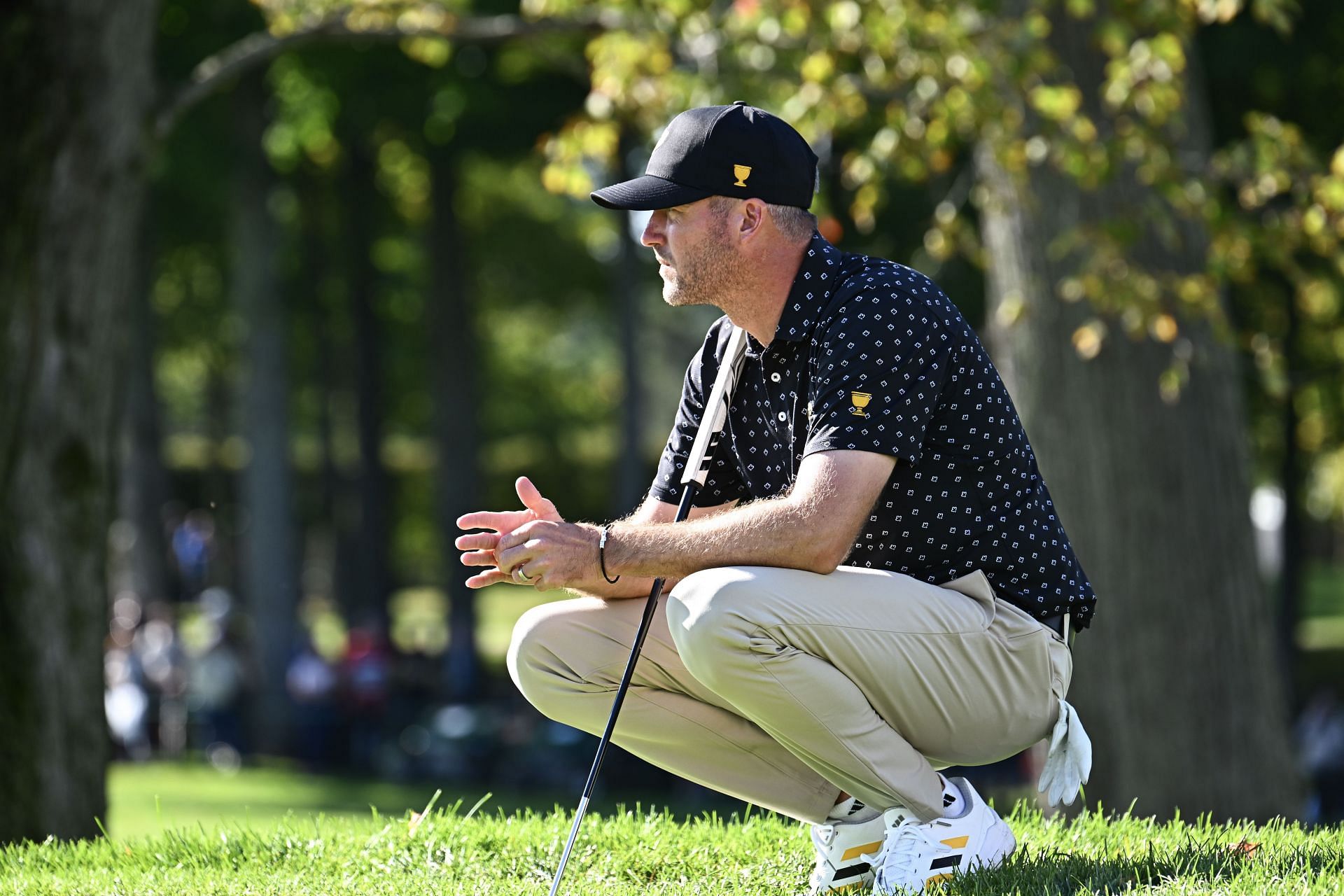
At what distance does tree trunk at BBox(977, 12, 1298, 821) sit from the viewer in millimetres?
8117

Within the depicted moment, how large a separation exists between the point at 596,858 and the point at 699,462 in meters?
1.01

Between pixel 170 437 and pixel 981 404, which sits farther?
pixel 170 437

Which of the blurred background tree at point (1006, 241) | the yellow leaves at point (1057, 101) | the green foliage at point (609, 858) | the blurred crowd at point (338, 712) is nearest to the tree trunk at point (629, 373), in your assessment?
the blurred crowd at point (338, 712)

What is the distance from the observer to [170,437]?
46.9 m

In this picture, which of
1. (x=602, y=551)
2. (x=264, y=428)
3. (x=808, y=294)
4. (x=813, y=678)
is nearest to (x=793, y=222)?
(x=808, y=294)

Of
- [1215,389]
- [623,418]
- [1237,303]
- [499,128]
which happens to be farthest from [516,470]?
[1215,389]

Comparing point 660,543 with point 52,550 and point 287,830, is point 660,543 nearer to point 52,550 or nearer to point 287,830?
point 287,830

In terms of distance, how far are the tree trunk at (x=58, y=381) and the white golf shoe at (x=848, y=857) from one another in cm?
371

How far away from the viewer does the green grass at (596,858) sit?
3.67 metres

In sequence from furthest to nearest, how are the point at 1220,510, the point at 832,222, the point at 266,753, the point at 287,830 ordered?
the point at 266,753 < the point at 1220,510 < the point at 832,222 < the point at 287,830

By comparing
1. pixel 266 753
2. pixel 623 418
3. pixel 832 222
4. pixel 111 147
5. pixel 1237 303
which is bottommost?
pixel 266 753

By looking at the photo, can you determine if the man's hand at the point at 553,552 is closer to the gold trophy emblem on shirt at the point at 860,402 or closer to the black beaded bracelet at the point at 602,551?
the black beaded bracelet at the point at 602,551

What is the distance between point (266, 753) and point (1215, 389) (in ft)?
53.5

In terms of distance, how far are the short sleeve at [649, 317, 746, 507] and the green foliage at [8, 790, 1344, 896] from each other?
2.88 ft
